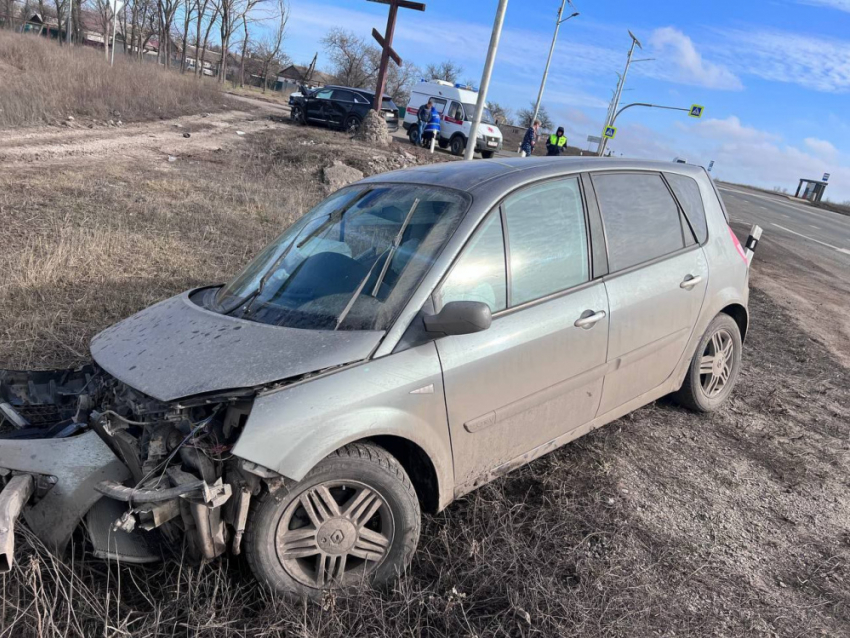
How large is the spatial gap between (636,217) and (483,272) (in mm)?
1329

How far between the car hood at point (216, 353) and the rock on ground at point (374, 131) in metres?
19.0

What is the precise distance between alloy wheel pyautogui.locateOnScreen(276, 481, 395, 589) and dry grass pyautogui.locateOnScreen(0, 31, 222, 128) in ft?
57.4

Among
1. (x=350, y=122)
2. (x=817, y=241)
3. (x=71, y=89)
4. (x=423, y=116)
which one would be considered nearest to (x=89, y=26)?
(x=350, y=122)

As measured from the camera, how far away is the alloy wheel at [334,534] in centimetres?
233

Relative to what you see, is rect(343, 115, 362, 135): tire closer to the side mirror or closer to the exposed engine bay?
the side mirror

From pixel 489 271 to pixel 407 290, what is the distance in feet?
1.46

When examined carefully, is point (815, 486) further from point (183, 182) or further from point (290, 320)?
point (183, 182)

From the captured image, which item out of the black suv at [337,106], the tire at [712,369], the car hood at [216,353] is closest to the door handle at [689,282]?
the tire at [712,369]

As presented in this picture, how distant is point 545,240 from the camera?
3.06m

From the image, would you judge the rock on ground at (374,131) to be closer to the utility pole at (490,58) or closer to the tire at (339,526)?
the utility pole at (490,58)

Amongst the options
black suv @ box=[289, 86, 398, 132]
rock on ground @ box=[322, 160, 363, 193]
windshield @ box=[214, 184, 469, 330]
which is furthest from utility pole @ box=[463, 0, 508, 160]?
black suv @ box=[289, 86, 398, 132]

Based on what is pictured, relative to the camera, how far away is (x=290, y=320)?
2662mm

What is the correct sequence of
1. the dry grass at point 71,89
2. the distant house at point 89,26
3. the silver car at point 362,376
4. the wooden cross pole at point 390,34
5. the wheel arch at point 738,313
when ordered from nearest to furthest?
the silver car at point 362,376, the wheel arch at point 738,313, the dry grass at point 71,89, the wooden cross pole at point 390,34, the distant house at point 89,26

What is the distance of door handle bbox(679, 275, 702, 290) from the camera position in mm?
3678
